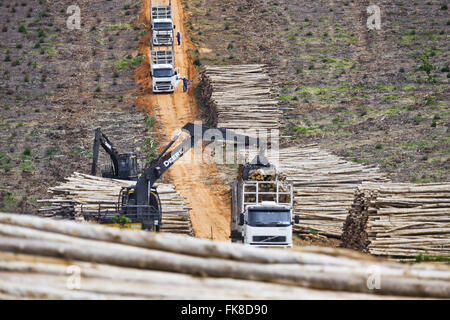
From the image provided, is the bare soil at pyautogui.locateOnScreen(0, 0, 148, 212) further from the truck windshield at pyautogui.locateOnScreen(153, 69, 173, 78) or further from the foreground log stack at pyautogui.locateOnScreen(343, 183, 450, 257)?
the foreground log stack at pyautogui.locateOnScreen(343, 183, 450, 257)

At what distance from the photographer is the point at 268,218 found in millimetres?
24359

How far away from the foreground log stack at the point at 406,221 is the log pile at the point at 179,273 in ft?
66.8

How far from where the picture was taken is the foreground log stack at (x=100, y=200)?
3014cm

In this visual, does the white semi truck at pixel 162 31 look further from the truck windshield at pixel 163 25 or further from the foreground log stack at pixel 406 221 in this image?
the foreground log stack at pixel 406 221

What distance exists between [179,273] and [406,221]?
21464 millimetres

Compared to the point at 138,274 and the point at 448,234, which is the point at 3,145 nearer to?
the point at 448,234

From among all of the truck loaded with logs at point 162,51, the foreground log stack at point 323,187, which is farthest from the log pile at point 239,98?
the foreground log stack at point 323,187

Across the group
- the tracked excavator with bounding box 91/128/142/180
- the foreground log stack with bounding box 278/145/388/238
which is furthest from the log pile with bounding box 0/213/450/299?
the tracked excavator with bounding box 91/128/142/180

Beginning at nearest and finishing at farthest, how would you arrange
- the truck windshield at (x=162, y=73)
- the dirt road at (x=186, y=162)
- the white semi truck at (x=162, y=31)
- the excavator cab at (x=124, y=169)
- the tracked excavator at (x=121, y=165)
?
the tracked excavator at (x=121, y=165) < the excavator cab at (x=124, y=169) < the dirt road at (x=186, y=162) < the truck windshield at (x=162, y=73) < the white semi truck at (x=162, y=31)

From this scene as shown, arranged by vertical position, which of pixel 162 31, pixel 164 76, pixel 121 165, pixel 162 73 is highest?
pixel 162 31

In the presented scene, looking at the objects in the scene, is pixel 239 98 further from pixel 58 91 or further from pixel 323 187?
pixel 323 187

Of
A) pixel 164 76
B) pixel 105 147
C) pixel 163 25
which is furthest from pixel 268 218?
pixel 163 25
